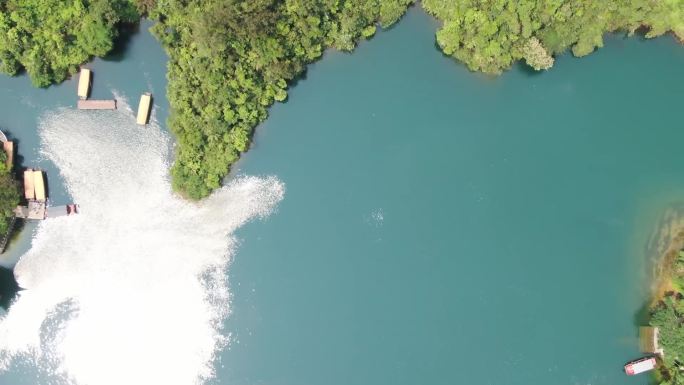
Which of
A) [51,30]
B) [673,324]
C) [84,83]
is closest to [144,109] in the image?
[84,83]

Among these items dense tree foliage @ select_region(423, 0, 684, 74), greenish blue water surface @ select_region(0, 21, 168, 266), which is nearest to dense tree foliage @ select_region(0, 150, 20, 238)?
greenish blue water surface @ select_region(0, 21, 168, 266)

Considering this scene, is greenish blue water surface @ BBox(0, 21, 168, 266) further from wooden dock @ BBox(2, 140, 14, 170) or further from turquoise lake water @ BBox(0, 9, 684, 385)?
wooden dock @ BBox(2, 140, 14, 170)

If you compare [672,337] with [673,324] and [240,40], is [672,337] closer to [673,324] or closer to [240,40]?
[673,324]

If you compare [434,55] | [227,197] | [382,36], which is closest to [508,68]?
[434,55]

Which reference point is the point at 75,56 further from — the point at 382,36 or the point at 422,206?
the point at 422,206

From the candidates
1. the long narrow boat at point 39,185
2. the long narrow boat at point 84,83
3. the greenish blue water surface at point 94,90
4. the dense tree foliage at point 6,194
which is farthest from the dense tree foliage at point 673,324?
the dense tree foliage at point 6,194

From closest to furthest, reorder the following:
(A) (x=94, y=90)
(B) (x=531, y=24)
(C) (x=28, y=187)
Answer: (B) (x=531, y=24), (C) (x=28, y=187), (A) (x=94, y=90)
